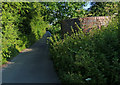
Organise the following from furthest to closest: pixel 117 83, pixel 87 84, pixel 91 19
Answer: pixel 91 19, pixel 87 84, pixel 117 83

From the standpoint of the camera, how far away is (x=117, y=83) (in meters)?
2.47

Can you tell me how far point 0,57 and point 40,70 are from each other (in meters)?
1.86

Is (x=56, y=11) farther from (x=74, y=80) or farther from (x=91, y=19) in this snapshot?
(x=74, y=80)

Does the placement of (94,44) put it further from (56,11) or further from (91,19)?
(56,11)

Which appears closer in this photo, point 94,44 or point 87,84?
point 87,84

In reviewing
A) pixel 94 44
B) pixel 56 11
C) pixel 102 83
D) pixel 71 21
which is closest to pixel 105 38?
pixel 94 44

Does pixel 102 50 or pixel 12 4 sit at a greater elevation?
pixel 12 4

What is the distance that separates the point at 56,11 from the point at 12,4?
258cm

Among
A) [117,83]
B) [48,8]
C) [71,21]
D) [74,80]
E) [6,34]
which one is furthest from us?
[48,8]

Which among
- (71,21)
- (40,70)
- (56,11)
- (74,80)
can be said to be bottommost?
(40,70)

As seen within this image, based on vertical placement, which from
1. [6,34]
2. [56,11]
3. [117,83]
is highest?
[56,11]

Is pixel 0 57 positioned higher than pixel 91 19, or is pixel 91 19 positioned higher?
pixel 91 19

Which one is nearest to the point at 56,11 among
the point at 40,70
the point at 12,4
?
the point at 12,4

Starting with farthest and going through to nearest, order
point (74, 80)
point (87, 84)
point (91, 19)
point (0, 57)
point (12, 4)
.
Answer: point (12, 4), point (0, 57), point (91, 19), point (74, 80), point (87, 84)
